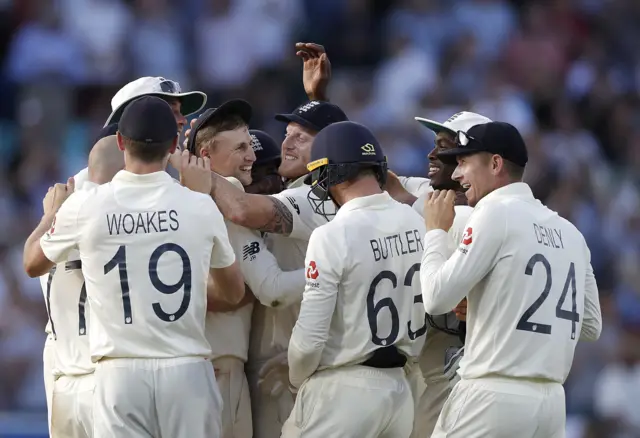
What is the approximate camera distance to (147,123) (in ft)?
20.5

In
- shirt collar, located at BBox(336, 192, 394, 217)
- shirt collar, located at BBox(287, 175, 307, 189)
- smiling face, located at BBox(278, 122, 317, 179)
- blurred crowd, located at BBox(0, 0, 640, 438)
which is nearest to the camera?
shirt collar, located at BBox(336, 192, 394, 217)

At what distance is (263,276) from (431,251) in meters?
1.15

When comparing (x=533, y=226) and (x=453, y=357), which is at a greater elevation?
(x=533, y=226)

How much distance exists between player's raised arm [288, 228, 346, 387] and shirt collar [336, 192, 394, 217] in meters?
0.20

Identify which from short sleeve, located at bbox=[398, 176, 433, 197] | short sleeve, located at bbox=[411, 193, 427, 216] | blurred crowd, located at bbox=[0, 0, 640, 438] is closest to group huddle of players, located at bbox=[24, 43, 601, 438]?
short sleeve, located at bbox=[411, 193, 427, 216]

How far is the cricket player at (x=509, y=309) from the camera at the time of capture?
6.16 meters

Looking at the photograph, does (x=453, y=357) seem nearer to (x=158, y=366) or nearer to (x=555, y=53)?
(x=158, y=366)

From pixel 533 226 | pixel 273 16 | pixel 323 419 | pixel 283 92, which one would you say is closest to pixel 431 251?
pixel 533 226

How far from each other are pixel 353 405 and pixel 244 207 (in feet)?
4.00

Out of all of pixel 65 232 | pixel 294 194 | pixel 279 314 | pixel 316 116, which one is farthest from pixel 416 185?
pixel 65 232

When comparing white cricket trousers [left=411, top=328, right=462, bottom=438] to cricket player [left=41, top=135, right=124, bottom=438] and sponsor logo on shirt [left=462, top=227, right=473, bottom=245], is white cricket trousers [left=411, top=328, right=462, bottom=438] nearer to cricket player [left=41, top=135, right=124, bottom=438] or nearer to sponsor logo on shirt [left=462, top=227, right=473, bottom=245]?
sponsor logo on shirt [left=462, top=227, right=473, bottom=245]

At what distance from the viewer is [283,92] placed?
47.8ft

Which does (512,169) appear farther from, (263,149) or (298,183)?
(263,149)

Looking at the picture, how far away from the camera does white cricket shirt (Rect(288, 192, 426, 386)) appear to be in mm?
6500
